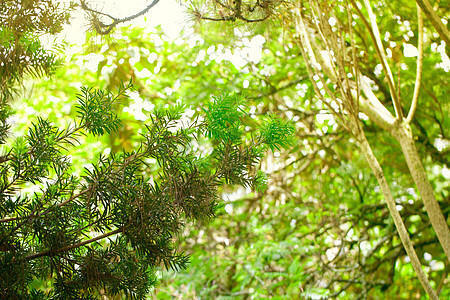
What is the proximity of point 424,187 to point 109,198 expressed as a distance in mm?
1300

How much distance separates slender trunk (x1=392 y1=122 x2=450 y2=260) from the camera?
142 cm

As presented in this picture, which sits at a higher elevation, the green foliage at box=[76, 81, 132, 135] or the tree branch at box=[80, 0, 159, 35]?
the tree branch at box=[80, 0, 159, 35]

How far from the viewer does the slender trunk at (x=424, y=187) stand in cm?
142

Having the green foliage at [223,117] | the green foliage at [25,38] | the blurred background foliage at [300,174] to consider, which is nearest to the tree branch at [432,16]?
the blurred background foliage at [300,174]

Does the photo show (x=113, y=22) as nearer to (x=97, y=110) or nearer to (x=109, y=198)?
(x=97, y=110)

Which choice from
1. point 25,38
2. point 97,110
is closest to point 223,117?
point 97,110

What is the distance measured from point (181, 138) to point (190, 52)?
272 cm

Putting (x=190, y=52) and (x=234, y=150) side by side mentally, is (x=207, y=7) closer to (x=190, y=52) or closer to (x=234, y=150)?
(x=234, y=150)

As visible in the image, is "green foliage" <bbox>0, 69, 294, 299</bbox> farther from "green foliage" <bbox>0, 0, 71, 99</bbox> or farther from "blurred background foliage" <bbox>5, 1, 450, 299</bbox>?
"blurred background foliage" <bbox>5, 1, 450, 299</bbox>

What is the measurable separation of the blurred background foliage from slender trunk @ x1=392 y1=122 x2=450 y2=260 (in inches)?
26.3

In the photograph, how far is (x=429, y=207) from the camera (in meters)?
1.47

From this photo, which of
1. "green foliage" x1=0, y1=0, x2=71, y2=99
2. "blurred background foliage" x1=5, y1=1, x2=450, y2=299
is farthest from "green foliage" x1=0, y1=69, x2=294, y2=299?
"blurred background foliage" x1=5, y1=1, x2=450, y2=299

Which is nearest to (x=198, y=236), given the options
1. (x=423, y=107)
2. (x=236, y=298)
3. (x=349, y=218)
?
(x=236, y=298)

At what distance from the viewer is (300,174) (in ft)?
11.0
